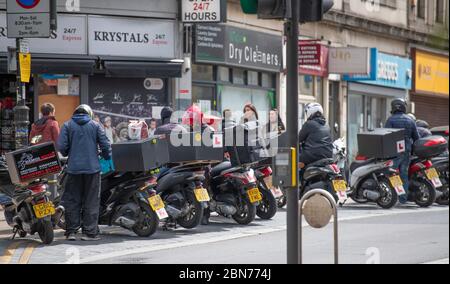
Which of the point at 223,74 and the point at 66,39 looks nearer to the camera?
the point at 66,39

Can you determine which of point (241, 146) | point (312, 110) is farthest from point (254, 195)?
point (312, 110)

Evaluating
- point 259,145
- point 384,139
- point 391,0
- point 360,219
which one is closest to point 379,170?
point 384,139

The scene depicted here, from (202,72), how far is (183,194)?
10.7 meters

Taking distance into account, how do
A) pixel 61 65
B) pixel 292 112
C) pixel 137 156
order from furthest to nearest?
pixel 61 65, pixel 137 156, pixel 292 112

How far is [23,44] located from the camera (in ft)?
52.2

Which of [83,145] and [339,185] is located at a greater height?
[83,145]

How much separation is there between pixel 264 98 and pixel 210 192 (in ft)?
40.8

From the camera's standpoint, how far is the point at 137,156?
44.4 ft

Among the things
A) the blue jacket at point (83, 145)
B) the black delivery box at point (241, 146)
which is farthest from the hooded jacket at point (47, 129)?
the blue jacket at point (83, 145)

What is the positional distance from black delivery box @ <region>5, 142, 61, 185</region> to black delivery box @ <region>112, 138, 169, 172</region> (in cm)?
→ 96

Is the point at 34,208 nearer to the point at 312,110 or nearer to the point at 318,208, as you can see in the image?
the point at 318,208

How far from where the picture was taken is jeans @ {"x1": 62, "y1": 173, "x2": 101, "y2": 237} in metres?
13.4

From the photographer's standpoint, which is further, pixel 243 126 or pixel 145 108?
pixel 145 108

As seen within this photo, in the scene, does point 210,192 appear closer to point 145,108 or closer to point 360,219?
point 360,219
